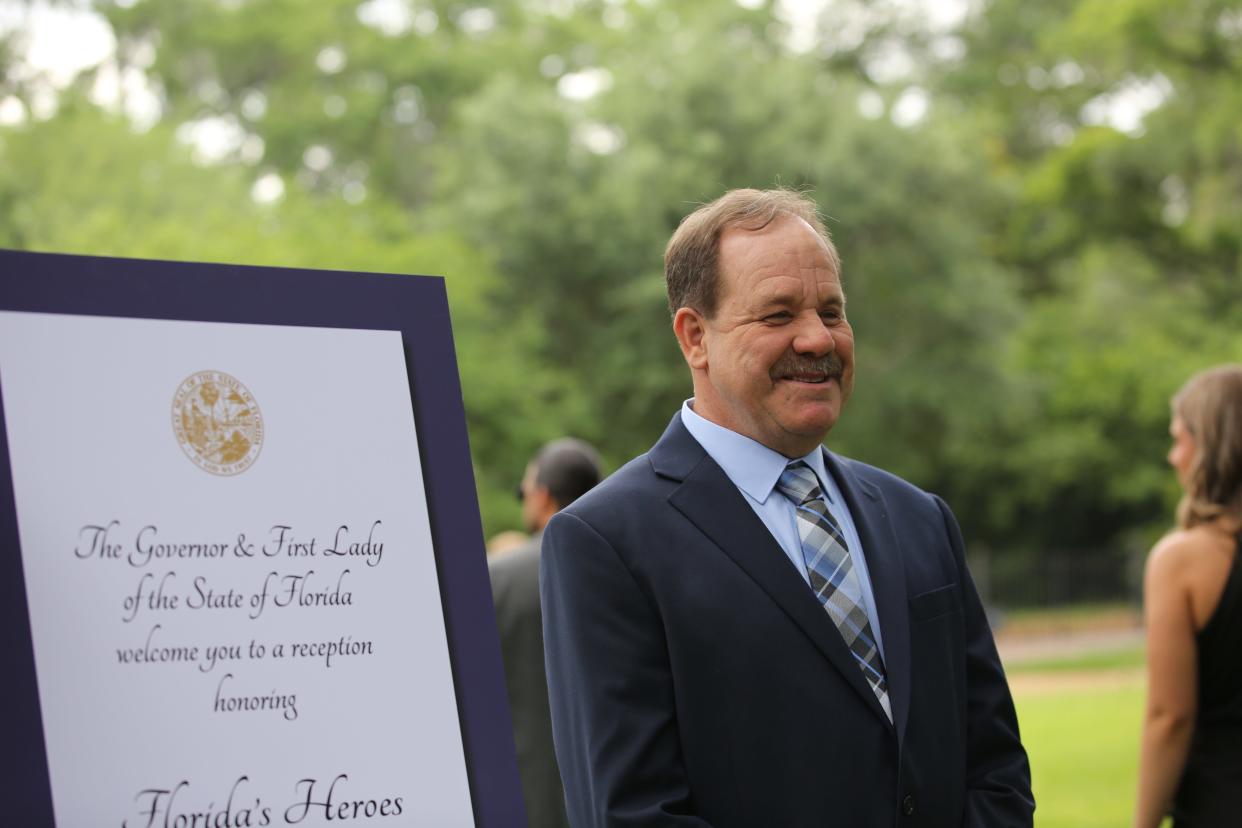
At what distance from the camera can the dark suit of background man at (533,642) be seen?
5.38 meters

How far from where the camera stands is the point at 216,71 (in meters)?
35.0

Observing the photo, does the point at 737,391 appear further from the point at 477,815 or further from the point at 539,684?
the point at 539,684

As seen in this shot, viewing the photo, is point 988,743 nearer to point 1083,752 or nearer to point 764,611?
point 764,611

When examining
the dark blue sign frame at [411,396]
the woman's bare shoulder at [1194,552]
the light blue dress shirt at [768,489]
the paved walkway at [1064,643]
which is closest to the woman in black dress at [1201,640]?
the woman's bare shoulder at [1194,552]

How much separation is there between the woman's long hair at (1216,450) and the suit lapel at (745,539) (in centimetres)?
185

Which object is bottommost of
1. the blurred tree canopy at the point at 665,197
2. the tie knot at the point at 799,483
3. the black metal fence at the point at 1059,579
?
the tie knot at the point at 799,483

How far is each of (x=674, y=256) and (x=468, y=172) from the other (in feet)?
82.2

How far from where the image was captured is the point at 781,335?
277 cm

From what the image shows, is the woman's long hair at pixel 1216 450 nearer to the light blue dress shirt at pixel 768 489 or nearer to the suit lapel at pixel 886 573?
the suit lapel at pixel 886 573

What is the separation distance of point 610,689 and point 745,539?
1.29ft

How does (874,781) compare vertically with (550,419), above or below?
below

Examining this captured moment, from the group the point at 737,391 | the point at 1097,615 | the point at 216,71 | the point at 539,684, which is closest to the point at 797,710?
the point at 737,391

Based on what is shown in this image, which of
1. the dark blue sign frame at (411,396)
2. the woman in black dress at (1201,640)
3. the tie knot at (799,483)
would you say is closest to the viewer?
the dark blue sign frame at (411,396)

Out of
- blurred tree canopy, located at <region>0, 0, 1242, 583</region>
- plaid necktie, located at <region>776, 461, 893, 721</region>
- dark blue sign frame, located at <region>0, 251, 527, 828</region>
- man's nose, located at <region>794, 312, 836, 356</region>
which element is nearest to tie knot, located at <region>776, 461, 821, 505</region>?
plaid necktie, located at <region>776, 461, 893, 721</region>
